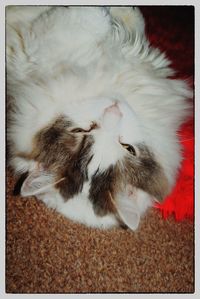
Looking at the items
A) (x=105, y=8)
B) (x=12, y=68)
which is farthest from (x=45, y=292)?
(x=105, y=8)

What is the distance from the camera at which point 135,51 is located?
1.37 metres

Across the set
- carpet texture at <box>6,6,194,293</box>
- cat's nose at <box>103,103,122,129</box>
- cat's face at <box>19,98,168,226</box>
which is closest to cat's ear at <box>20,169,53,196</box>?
cat's face at <box>19,98,168,226</box>

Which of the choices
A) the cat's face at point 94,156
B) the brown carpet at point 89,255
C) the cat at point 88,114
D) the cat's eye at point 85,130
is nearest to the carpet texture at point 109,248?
the brown carpet at point 89,255

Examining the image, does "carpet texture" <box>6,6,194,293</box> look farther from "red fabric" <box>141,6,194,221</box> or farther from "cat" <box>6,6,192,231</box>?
"cat" <box>6,6,192,231</box>

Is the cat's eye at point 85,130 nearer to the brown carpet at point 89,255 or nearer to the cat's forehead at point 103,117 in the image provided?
the cat's forehead at point 103,117

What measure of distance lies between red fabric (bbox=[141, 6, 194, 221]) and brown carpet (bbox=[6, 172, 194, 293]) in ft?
0.41

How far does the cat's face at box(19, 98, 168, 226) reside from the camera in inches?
47.5

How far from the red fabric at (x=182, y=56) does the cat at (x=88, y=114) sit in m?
0.04

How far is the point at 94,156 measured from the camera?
1.20m

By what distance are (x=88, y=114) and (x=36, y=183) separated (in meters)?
0.32

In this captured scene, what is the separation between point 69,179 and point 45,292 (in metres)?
0.51

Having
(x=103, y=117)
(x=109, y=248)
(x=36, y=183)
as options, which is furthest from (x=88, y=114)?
(x=109, y=248)

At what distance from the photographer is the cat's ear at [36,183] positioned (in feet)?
3.98

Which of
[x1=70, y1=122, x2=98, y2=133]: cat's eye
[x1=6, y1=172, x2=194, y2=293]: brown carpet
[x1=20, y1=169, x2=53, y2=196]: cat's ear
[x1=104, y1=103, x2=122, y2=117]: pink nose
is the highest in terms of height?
[x1=104, y1=103, x2=122, y2=117]: pink nose
